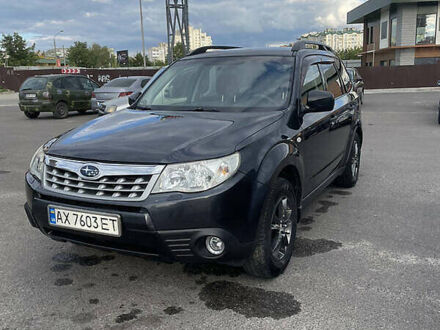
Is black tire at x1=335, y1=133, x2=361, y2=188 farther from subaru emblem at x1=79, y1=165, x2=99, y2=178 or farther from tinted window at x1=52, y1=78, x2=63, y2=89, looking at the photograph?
tinted window at x1=52, y1=78, x2=63, y2=89

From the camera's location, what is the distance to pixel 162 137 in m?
2.90

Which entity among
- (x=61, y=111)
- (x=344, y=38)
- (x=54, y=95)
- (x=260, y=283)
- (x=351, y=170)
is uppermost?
(x=344, y=38)

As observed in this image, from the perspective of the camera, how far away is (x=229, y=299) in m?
2.89

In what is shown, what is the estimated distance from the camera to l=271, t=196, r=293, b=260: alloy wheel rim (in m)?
3.09

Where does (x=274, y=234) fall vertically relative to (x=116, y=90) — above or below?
below

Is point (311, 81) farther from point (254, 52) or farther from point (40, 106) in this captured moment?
point (40, 106)

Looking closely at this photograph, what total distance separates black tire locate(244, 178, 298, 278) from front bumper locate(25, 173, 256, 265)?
16cm

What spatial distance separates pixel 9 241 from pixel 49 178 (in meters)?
1.45

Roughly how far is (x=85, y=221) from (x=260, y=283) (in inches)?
51.0

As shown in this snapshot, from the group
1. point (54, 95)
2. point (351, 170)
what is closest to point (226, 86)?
point (351, 170)

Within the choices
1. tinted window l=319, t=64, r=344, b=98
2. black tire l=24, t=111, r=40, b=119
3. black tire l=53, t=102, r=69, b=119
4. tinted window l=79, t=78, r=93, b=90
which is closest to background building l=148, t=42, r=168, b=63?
tinted window l=79, t=78, r=93, b=90

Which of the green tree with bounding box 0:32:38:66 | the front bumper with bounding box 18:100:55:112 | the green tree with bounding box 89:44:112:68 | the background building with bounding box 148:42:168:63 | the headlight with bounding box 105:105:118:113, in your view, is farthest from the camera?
the background building with bounding box 148:42:168:63

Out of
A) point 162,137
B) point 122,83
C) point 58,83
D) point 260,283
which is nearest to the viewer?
point 162,137

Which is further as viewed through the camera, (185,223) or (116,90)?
(116,90)
